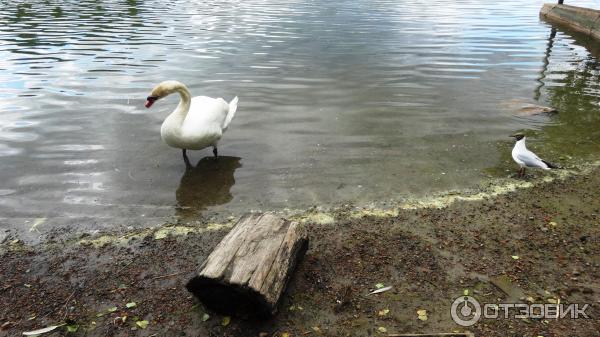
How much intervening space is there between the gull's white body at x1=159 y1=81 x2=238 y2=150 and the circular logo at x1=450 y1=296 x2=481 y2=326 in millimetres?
4408

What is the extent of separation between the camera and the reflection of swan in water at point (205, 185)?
5.88 metres

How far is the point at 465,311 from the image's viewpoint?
3705mm

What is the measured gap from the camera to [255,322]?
3.62m

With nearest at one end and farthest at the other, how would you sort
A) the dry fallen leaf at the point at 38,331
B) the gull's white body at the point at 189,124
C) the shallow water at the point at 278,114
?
1. the dry fallen leaf at the point at 38,331
2. the shallow water at the point at 278,114
3. the gull's white body at the point at 189,124

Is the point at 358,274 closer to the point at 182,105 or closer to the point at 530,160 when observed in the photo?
the point at 530,160

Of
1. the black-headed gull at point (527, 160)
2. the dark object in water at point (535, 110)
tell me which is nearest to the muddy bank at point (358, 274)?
the black-headed gull at point (527, 160)

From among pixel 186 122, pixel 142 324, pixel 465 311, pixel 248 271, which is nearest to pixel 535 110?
pixel 465 311

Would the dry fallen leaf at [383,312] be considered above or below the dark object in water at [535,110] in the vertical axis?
above

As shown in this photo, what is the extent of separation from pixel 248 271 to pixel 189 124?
12.2 feet

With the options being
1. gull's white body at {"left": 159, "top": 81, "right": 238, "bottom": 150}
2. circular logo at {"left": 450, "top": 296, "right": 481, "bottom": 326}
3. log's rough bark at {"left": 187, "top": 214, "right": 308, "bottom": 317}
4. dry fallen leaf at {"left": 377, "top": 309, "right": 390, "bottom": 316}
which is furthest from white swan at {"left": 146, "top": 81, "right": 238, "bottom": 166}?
circular logo at {"left": 450, "top": 296, "right": 481, "bottom": 326}

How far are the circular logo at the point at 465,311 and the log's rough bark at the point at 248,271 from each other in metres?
1.48

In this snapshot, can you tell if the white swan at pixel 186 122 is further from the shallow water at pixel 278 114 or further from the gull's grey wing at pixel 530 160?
the gull's grey wing at pixel 530 160

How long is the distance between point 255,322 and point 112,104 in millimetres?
7942

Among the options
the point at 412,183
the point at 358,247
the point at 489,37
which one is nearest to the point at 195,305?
the point at 358,247
